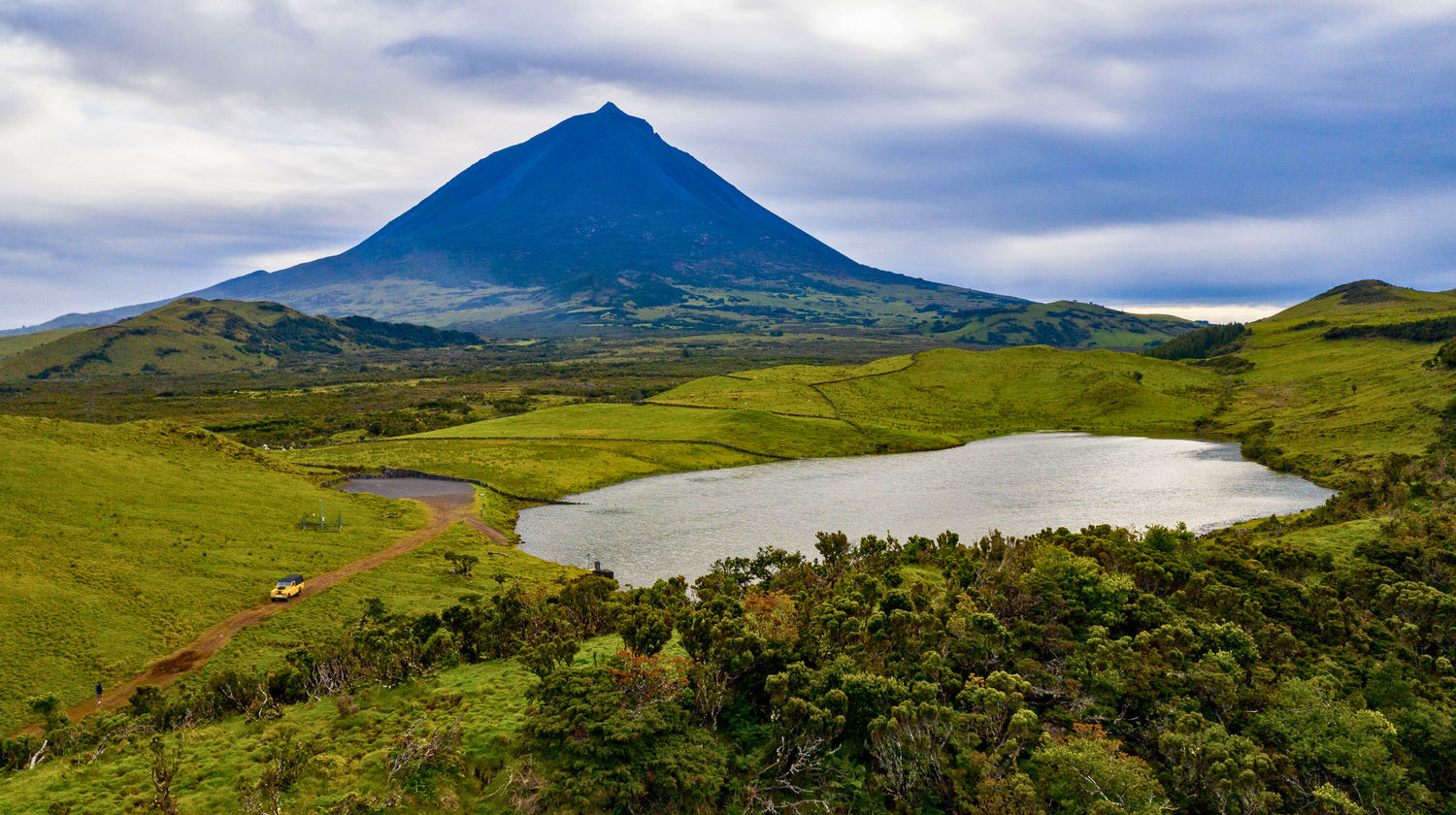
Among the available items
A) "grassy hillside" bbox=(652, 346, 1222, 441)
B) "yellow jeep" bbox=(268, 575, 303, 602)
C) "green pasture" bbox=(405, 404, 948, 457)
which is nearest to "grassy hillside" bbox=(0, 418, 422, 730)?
"yellow jeep" bbox=(268, 575, 303, 602)

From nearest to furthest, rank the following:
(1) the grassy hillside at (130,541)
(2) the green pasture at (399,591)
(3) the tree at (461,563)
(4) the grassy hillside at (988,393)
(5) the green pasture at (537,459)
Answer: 1. (1) the grassy hillside at (130,541)
2. (2) the green pasture at (399,591)
3. (3) the tree at (461,563)
4. (5) the green pasture at (537,459)
5. (4) the grassy hillside at (988,393)

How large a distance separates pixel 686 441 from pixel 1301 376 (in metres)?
131

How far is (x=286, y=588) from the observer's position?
39688 millimetres

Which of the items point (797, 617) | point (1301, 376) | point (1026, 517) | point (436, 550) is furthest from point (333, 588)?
point (1301, 376)

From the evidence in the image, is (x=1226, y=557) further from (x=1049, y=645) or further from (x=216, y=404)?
(x=216, y=404)

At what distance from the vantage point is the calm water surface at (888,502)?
2347 inches

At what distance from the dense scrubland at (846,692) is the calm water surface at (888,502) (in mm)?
11105

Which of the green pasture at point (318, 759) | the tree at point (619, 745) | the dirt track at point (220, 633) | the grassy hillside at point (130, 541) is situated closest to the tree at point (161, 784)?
the green pasture at point (318, 759)

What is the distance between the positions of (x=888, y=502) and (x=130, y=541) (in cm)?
6480

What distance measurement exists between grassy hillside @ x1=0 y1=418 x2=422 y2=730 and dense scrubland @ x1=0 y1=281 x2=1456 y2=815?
129cm

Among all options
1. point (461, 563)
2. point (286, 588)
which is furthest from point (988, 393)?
point (286, 588)

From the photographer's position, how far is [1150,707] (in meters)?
23.2

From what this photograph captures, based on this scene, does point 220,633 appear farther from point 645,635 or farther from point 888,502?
point 888,502

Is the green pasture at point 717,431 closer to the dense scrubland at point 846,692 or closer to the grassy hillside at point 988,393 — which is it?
the grassy hillside at point 988,393
